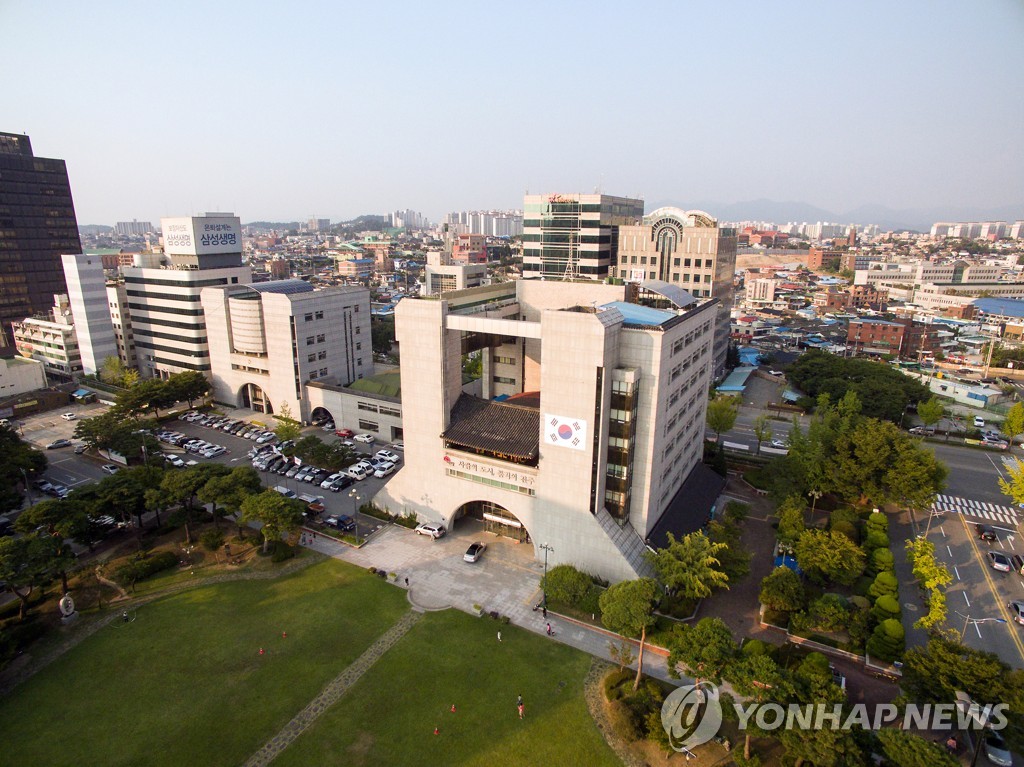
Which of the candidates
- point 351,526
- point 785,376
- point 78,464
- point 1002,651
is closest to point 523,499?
point 351,526

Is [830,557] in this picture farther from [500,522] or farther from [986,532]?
[500,522]

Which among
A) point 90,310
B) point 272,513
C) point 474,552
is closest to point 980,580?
point 474,552

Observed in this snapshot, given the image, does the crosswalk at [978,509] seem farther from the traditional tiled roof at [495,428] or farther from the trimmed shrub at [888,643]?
the traditional tiled roof at [495,428]

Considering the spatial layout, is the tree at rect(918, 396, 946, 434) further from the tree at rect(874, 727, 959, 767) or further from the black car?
the tree at rect(874, 727, 959, 767)

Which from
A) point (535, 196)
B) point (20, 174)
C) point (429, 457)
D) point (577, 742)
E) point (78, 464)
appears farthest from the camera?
point (20, 174)

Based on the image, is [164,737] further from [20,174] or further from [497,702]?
[20,174]

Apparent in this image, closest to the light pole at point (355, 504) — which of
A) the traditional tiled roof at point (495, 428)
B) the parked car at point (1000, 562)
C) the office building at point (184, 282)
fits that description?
the traditional tiled roof at point (495, 428)
